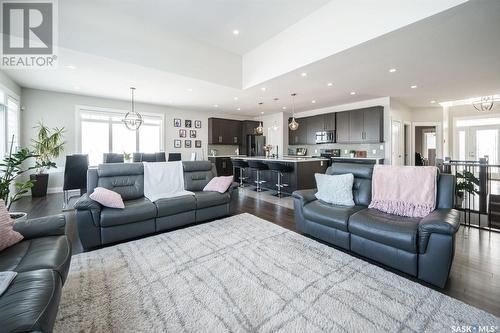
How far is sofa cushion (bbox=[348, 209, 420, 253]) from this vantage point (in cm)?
192

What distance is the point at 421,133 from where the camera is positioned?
963 cm

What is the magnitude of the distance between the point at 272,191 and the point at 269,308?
4.56 metres

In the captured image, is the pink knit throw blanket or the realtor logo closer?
the pink knit throw blanket

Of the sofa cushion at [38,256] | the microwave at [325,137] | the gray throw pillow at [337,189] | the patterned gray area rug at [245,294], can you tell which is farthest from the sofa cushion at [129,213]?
the microwave at [325,137]

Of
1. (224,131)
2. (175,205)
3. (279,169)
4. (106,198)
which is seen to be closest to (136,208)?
(106,198)

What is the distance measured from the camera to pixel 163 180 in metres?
3.68

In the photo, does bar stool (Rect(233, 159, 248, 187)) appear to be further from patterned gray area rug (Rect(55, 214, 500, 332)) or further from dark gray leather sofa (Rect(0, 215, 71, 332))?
dark gray leather sofa (Rect(0, 215, 71, 332))

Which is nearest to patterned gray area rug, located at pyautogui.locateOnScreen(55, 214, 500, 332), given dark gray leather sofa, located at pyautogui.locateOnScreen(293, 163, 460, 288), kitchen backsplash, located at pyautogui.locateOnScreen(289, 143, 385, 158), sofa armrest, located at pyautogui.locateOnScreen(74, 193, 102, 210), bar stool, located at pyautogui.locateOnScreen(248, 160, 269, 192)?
dark gray leather sofa, located at pyautogui.locateOnScreen(293, 163, 460, 288)

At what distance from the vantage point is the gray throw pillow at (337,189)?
9.27 feet

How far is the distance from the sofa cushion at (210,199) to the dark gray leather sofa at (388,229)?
1293 mm

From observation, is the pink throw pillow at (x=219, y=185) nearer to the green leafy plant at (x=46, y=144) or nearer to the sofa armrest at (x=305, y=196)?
the sofa armrest at (x=305, y=196)

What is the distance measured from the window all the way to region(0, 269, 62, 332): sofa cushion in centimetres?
631

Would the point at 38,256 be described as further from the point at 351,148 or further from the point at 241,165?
the point at 351,148

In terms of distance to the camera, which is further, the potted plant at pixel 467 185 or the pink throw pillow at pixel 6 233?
the potted plant at pixel 467 185
